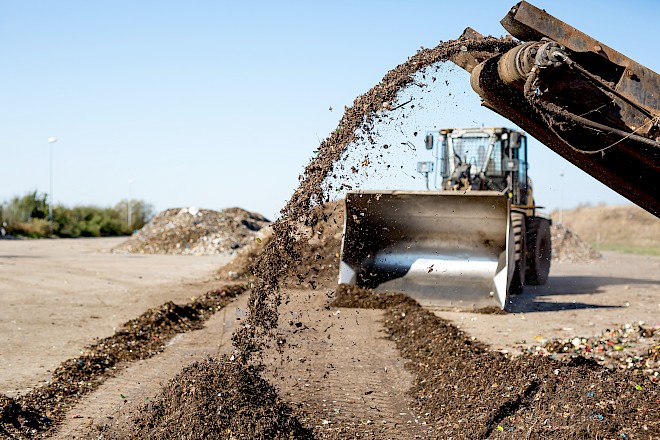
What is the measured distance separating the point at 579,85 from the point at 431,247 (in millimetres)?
5966

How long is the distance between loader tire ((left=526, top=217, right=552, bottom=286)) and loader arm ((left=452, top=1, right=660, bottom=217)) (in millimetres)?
8340

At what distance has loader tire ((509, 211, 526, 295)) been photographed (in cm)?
1042

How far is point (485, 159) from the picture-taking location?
1187 centimetres

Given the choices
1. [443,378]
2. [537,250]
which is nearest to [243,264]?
[537,250]

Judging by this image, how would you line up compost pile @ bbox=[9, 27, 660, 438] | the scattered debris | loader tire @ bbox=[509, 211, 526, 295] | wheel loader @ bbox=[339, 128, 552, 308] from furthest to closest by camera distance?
1. loader tire @ bbox=[509, 211, 526, 295]
2. wheel loader @ bbox=[339, 128, 552, 308]
3. the scattered debris
4. compost pile @ bbox=[9, 27, 660, 438]

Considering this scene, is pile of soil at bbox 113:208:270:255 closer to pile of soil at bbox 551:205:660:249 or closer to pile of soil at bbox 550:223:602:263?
pile of soil at bbox 550:223:602:263

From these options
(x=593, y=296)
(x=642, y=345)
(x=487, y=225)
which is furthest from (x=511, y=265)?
(x=593, y=296)

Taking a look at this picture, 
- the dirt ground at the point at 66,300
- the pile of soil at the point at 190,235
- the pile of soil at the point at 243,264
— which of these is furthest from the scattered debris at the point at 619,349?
the pile of soil at the point at 190,235

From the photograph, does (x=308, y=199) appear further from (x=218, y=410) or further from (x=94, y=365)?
(x=94, y=365)

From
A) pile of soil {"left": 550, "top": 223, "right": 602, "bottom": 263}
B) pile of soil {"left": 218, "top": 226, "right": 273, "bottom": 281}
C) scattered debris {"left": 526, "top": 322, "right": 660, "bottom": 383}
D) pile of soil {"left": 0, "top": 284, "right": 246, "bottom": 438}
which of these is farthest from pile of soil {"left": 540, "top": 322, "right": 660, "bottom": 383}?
pile of soil {"left": 550, "top": 223, "right": 602, "bottom": 263}

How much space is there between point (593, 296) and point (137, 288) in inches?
310

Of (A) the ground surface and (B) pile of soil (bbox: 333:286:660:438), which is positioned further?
(A) the ground surface

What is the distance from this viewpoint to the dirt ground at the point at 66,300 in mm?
6395

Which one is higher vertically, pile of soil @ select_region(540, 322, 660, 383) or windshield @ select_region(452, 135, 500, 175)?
windshield @ select_region(452, 135, 500, 175)
